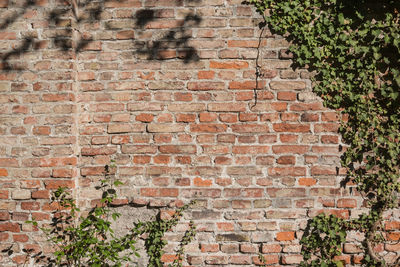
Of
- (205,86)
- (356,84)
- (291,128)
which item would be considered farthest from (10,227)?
(356,84)

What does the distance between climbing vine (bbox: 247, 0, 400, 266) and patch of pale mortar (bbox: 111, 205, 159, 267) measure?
1.31m

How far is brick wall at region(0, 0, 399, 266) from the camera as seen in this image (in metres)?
2.54

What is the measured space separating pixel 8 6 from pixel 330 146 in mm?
2875

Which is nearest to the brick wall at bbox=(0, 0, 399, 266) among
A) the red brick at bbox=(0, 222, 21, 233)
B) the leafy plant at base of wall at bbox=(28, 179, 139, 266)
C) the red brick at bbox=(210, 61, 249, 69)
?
the red brick at bbox=(210, 61, 249, 69)

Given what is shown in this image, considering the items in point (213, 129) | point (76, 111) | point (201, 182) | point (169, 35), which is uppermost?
point (169, 35)

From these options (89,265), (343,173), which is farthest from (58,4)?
(343,173)

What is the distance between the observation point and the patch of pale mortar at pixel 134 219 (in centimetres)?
257

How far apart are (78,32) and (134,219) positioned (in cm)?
164

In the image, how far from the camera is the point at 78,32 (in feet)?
8.41

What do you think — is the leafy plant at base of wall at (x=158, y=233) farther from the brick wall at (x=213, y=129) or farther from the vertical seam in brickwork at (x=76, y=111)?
Result: the vertical seam in brickwork at (x=76, y=111)

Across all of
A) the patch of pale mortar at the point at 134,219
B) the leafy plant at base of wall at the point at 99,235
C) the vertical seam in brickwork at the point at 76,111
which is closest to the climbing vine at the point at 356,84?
the leafy plant at base of wall at the point at 99,235

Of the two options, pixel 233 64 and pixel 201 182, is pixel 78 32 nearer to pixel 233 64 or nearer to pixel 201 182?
pixel 233 64

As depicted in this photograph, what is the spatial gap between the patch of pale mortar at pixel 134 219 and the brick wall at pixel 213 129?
1.9 inches

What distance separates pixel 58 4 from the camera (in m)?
2.46
